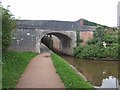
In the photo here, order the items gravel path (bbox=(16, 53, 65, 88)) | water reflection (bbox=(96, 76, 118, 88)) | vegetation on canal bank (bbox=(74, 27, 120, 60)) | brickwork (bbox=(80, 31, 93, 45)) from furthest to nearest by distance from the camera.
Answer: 1. brickwork (bbox=(80, 31, 93, 45))
2. vegetation on canal bank (bbox=(74, 27, 120, 60))
3. water reflection (bbox=(96, 76, 118, 88))
4. gravel path (bbox=(16, 53, 65, 88))

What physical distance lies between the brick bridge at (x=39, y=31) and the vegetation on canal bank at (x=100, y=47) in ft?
3.37

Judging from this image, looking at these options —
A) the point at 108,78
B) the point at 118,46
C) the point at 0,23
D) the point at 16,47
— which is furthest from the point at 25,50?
the point at 0,23

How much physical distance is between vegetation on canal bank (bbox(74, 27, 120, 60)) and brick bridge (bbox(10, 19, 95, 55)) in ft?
3.37

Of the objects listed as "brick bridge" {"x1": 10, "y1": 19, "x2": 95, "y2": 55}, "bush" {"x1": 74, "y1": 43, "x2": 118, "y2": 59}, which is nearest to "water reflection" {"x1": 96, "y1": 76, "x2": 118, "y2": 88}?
"bush" {"x1": 74, "y1": 43, "x2": 118, "y2": 59}

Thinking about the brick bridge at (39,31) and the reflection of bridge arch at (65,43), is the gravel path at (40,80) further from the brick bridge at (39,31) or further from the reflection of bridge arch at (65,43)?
the reflection of bridge arch at (65,43)

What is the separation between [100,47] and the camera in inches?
1116

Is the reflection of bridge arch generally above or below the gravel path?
above

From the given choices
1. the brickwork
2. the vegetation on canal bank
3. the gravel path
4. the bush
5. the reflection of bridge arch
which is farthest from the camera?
the reflection of bridge arch

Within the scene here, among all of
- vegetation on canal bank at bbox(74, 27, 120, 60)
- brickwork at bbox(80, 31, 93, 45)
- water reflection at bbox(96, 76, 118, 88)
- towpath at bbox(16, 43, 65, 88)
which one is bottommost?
water reflection at bbox(96, 76, 118, 88)

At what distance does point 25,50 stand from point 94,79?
1346cm

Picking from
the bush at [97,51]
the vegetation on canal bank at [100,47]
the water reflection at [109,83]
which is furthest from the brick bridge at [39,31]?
the water reflection at [109,83]

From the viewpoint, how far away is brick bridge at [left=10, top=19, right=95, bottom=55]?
93.5 ft

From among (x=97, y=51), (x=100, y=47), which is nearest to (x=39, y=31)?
(x=97, y=51)

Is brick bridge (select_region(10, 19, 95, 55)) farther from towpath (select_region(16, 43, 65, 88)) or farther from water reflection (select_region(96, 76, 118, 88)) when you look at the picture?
towpath (select_region(16, 43, 65, 88))
